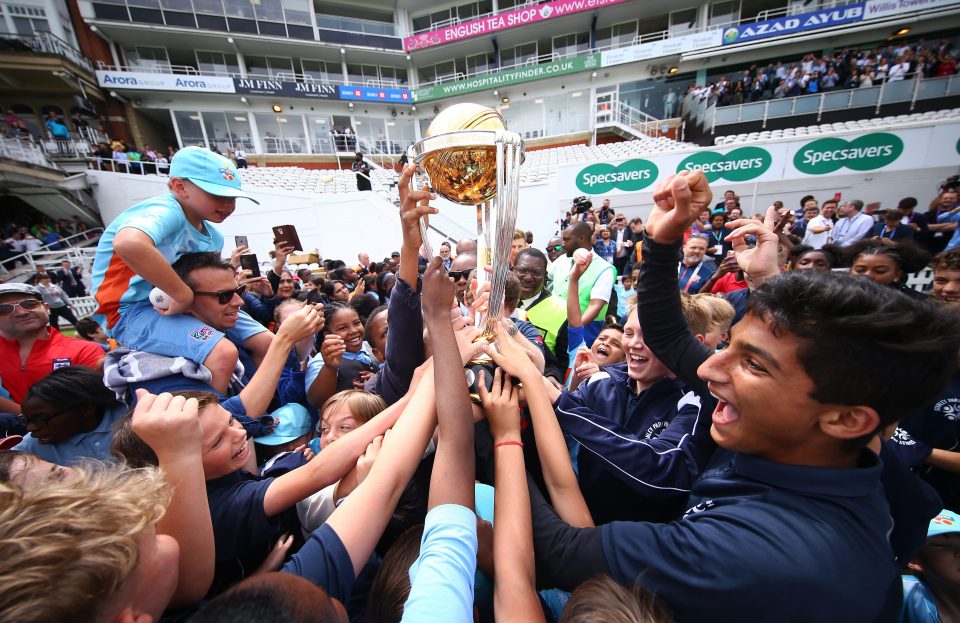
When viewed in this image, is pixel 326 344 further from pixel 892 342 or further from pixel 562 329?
pixel 892 342

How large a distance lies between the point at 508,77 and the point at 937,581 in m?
23.8

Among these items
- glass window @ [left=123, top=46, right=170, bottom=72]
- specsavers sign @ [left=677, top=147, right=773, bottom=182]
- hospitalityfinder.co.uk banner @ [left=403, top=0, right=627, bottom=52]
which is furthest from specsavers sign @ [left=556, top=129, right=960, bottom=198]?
glass window @ [left=123, top=46, right=170, bottom=72]

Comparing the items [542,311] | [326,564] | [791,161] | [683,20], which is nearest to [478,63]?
[683,20]

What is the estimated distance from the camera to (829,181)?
10414 millimetres

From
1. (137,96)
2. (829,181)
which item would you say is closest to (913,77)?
(829,181)

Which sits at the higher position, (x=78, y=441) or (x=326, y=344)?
(x=326, y=344)

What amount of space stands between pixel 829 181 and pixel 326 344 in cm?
1416

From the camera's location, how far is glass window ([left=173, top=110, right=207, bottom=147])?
19.8 metres

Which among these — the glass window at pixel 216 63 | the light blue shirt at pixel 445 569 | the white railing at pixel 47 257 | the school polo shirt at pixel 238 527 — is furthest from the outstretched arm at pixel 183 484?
the glass window at pixel 216 63

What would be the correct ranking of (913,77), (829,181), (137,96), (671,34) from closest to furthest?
(829,181) < (913,77) < (137,96) < (671,34)

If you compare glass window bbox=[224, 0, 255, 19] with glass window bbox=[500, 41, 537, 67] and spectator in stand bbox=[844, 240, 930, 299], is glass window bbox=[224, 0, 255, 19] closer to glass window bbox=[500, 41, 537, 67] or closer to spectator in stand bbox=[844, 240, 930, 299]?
glass window bbox=[500, 41, 537, 67]

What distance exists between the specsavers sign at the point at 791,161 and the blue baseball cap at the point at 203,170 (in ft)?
33.2

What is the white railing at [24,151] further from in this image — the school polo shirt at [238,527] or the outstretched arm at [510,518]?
the outstretched arm at [510,518]

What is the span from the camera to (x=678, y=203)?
46.4 inches
